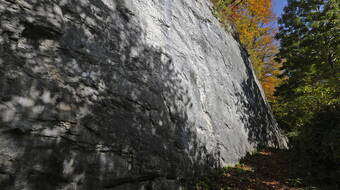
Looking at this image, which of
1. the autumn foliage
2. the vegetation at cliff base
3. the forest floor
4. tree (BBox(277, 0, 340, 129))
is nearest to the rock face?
the forest floor

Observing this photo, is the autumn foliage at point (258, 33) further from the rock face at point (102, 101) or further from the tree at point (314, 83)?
the rock face at point (102, 101)

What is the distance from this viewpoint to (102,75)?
4977 mm

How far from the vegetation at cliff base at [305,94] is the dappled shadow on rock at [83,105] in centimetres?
217

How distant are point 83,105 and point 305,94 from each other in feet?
31.3

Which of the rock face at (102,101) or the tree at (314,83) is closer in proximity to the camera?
the rock face at (102,101)

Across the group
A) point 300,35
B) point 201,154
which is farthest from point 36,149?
point 300,35

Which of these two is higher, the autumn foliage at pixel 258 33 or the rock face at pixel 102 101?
the autumn foliage at pixel 258 33

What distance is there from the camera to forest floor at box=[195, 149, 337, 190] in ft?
20.3

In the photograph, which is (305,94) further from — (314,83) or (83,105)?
(83,105)

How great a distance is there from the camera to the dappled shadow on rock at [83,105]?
3.51 m

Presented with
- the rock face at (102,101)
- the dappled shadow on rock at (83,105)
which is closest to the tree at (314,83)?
the rock face at (102,101)

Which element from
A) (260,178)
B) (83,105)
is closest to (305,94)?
(260,178)

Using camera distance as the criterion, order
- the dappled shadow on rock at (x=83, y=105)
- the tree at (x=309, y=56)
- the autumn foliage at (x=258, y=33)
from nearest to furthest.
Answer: the dappled shadow on rock at (x=83, y=105) → the tree at (x=309, y=56) → the autumn foliage at (x=258, y=33)

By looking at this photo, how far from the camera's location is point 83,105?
14.2 ft
